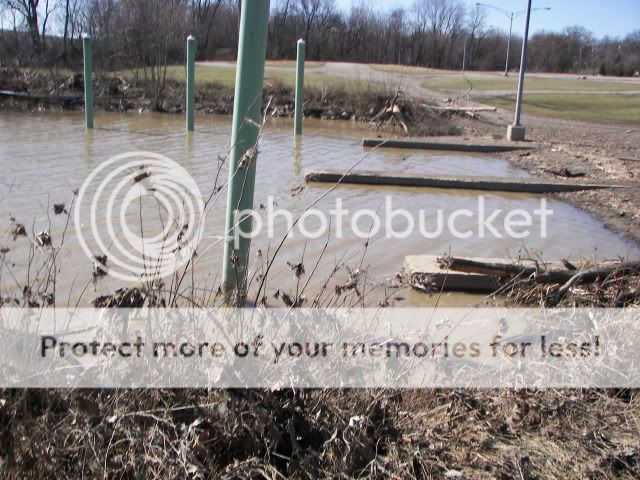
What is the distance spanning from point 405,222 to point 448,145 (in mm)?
7372

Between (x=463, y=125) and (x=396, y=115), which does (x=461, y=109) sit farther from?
(x=396, y=115)

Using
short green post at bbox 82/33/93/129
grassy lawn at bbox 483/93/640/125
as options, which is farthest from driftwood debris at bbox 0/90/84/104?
grassy lawn at bbox 483/93/640/125

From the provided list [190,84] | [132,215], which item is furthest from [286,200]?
[190,84]

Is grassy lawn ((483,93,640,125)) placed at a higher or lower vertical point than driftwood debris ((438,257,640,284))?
higher

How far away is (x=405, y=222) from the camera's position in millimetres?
8055

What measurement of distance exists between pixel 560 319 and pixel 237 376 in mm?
2254

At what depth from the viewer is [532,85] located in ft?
140

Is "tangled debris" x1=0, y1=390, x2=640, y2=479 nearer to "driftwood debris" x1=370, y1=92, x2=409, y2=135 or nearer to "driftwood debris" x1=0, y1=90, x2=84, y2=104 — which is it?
"driftwood debris" x1=370, y1=92, x2=409, y2=135

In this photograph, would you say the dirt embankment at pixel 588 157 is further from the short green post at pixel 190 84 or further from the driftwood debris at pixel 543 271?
the short green post at pixel 190 84

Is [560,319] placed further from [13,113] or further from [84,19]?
[84,19]

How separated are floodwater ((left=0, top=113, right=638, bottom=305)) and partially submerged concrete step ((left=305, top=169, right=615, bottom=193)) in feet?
0.70

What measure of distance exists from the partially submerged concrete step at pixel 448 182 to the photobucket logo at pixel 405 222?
47.1 inches

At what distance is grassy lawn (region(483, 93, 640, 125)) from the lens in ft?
79.0

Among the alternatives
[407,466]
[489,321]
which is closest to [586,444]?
[407,466]
